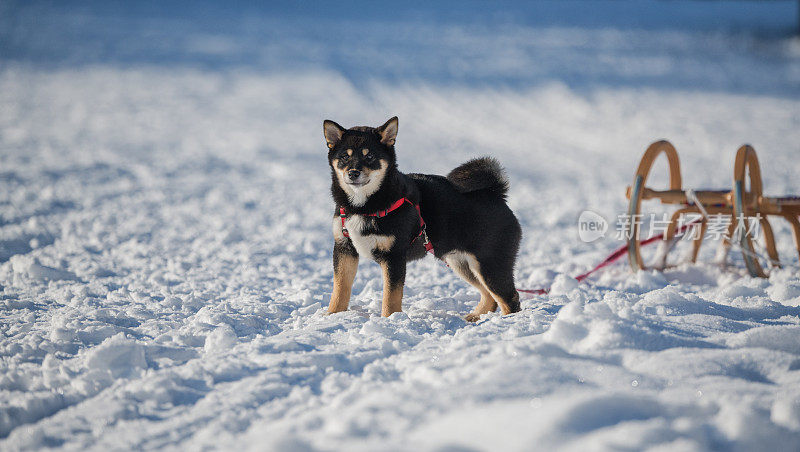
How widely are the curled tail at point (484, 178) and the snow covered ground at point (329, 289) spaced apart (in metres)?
0.73

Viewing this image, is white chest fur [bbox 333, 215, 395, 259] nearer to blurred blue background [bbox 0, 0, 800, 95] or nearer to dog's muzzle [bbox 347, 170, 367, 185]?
dog's muzzle [bbox 347, 170, 367, 185]

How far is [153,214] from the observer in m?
6.61

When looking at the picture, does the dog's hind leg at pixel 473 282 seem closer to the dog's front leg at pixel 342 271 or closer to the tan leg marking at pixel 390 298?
the tan leg marking at pixel 390 298

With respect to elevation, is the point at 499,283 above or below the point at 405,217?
below

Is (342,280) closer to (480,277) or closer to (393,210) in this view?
(393,210)

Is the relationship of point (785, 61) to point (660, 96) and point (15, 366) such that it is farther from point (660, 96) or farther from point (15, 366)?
point (15, 366)

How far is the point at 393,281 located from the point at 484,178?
0.81m

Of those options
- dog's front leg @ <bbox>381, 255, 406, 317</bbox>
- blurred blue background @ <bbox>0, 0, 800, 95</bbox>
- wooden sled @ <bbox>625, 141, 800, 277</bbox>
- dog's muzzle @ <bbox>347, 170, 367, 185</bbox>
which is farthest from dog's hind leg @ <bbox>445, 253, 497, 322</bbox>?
blurred blue background @ <bbox>0, 0, 800, 95</bbox>

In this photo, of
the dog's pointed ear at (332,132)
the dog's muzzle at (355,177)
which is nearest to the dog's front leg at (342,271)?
the dog's muzzle at (355,177)

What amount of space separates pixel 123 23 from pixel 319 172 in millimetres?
18439

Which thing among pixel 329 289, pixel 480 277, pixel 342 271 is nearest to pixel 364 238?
pixel 342 271

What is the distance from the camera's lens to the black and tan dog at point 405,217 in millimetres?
2875

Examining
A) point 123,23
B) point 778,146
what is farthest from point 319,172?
point 123,23

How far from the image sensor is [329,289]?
157 inches
